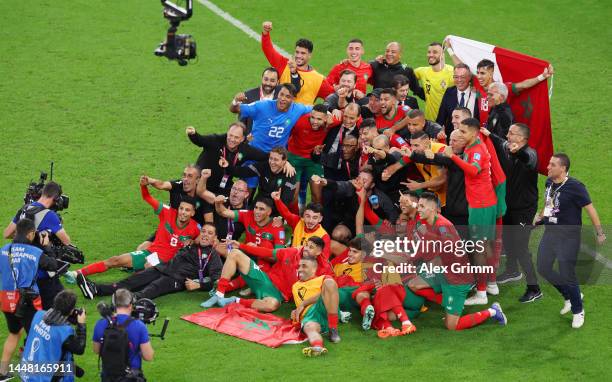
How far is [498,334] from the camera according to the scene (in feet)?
43.0

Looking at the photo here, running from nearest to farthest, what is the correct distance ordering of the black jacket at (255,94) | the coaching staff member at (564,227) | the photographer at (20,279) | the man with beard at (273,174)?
the photographer at (20,279) < the coaching staff member at (564,227) < the man with beard at (273,174) < the black jacket at (255,94)

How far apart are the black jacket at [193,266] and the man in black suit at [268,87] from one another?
236 cm

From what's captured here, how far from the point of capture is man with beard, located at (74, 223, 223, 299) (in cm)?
1393

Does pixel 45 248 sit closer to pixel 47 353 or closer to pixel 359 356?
pixel 47 353

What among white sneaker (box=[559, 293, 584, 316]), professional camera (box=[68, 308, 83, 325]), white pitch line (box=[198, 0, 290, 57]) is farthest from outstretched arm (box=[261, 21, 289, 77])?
professional camera (box=[68, 308, 83, 325])

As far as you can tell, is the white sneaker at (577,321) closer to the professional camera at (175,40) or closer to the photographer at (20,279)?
the professional camera at (175,40)

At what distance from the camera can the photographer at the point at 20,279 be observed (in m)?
12.0

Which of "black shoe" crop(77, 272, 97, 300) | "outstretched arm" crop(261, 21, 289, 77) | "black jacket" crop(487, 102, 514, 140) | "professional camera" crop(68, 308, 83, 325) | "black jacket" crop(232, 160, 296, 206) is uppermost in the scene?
"outstretched arm" crop(261, 21, 289, 77)

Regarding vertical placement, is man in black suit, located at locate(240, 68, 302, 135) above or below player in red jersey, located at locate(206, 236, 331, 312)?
above

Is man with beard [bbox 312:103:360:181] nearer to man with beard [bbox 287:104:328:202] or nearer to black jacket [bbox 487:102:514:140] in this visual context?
man with beard [bbox 287:104:328:202]

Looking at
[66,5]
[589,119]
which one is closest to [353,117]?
[589,119]

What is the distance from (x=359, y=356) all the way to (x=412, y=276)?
137 cm

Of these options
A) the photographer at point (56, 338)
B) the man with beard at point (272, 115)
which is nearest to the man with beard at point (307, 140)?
the man with beard at point (272, 115)

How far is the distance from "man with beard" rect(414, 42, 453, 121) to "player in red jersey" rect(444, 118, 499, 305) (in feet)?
8.71
